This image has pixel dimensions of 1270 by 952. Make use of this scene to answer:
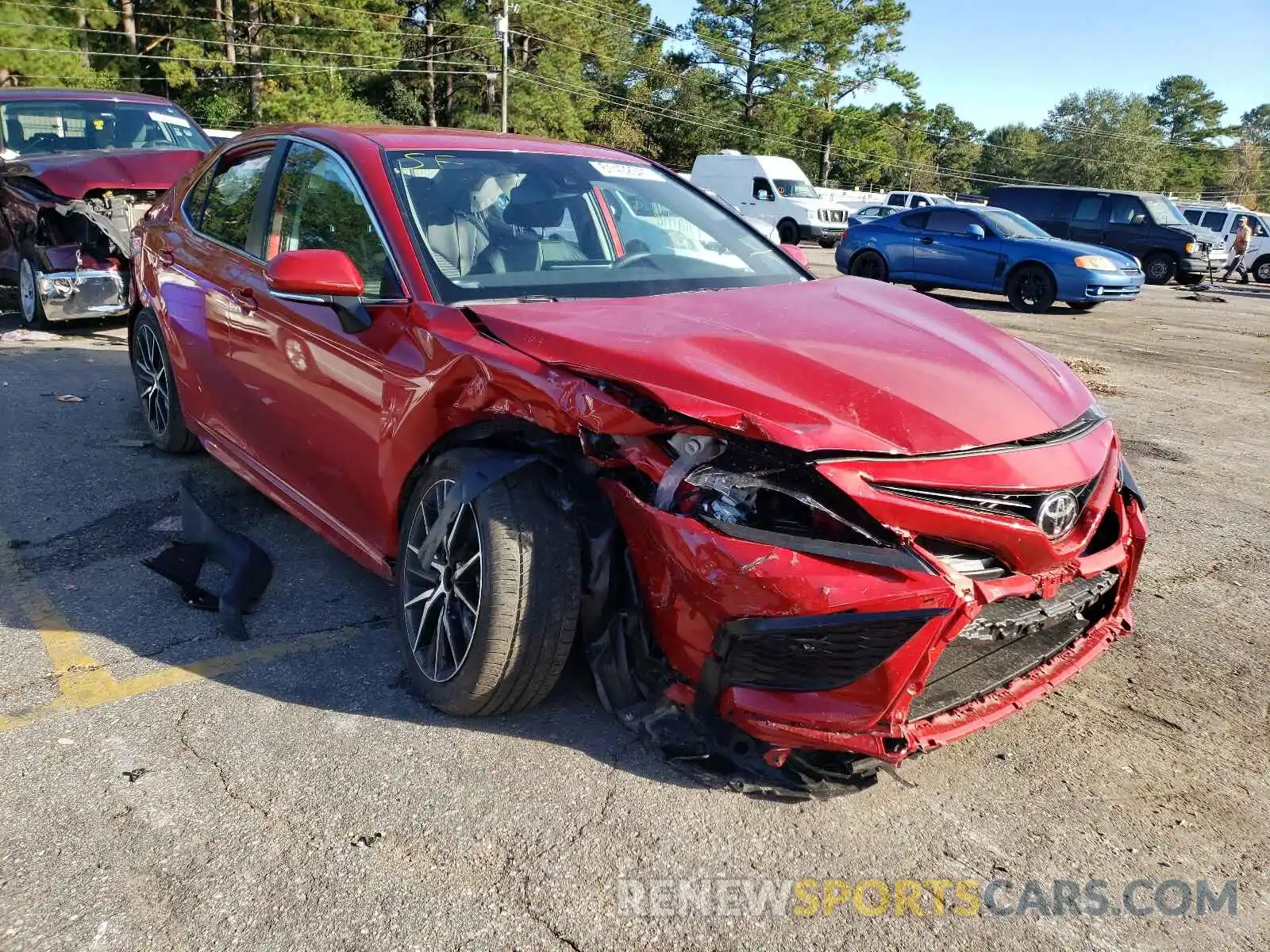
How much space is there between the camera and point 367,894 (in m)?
2.13

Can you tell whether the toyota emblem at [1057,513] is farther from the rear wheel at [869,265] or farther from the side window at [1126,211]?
the side window at [1126,211]

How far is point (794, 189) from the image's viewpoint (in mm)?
28094

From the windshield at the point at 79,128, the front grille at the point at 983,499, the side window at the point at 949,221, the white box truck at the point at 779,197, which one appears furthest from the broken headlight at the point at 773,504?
the white box truck at the point at 779,197

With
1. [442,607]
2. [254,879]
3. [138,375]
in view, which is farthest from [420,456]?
[138,375]

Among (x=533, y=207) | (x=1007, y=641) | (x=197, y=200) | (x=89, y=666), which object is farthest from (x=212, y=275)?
(x=1007, y=641)

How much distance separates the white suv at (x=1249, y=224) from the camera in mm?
23719

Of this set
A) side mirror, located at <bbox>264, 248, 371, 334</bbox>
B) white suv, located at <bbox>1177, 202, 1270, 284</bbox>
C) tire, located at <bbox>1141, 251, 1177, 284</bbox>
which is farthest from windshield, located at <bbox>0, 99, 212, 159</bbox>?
white suv, located at <bbox>1177, 202, 1270, 284</bbox>

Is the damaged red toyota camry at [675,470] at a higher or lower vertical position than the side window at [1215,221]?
lower

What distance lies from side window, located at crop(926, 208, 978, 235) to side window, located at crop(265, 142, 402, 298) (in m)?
12.7

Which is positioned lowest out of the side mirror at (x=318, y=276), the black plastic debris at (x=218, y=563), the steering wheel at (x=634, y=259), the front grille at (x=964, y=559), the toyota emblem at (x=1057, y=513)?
the black plastic debris at (x=218, y=563)

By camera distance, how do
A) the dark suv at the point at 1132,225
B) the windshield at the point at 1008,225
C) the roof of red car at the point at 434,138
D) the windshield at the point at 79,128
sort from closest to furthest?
the roof of red car at the point at 434,138, the windshield at the point at 79,128, the windshield at the point at 1008,225, the dark suv at the point at 1132,225

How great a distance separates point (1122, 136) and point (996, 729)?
280 ft

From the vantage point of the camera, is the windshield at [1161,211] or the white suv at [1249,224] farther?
the white suv at [1249,224]

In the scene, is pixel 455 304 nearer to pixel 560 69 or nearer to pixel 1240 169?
pixel 560 69
